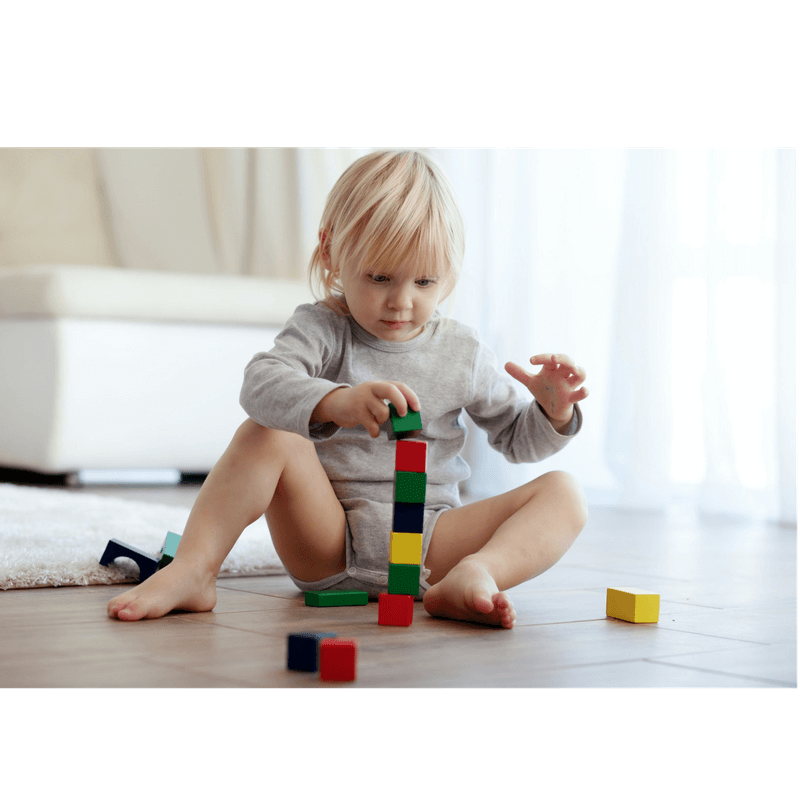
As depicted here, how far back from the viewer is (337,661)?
0.72m

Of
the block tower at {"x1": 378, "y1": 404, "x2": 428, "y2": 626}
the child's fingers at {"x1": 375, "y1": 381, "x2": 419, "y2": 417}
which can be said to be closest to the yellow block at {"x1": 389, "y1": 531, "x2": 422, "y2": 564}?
the block tower at {"x1": 378, "y1": 404, "x2": 428, "y2": 626}

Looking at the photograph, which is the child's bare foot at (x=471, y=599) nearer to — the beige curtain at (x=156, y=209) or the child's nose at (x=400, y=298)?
the child's nose at (x=400, y=298)

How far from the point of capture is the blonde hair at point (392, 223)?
42.6 inches

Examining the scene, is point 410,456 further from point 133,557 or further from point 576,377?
point 133,557

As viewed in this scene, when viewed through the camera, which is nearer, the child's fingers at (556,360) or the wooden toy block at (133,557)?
the child's fingers at (556,360)

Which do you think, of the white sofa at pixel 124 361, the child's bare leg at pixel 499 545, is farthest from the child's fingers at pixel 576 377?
the white sofa at pixel 124 361

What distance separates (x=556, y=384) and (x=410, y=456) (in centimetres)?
25

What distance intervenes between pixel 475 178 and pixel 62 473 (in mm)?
1274

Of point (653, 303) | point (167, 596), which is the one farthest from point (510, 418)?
point (653, 303)

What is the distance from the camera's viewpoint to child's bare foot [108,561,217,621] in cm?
96

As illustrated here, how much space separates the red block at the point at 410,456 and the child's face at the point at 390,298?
219 mm

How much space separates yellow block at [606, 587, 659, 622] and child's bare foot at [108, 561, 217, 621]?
0.41 metres
